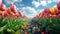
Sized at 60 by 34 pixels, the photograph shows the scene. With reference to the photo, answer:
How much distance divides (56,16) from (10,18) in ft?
2.19

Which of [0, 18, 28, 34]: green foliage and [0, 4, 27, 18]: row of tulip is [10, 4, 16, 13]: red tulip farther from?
[0, 18, 28, 34]: green foliage

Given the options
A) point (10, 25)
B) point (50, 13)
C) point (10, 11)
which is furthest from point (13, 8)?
point (50, 13)

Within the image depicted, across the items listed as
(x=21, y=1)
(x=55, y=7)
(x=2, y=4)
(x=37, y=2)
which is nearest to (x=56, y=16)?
(x=55, y=7)

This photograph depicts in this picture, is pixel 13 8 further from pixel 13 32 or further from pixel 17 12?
pixel 13 32

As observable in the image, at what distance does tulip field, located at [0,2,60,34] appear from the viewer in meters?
3.12

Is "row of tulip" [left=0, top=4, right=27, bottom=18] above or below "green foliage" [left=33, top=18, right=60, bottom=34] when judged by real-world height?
above

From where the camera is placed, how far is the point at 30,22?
310 cm

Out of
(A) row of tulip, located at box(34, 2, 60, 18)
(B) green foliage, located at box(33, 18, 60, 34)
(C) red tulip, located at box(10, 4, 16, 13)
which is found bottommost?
(B) green foliage, located at box(33, 18, 60, 34)

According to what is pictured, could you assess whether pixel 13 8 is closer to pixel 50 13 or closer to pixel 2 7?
pixel 2 7

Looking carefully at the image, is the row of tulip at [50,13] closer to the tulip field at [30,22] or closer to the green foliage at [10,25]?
the tulip field at [30,22]

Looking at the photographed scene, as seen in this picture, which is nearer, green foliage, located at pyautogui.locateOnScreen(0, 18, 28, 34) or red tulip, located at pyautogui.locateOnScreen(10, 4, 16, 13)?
green foliage, located at pyautogui.locateOnScreen(0, 18, 28, 34)

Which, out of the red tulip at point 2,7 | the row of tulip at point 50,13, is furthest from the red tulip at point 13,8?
the row of tulip at point 50,13

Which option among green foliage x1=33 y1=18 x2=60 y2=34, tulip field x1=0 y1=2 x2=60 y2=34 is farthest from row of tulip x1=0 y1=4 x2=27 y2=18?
green foliage x1=33 y1=18 x2=60 y2=34

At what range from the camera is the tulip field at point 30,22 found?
3119mm
